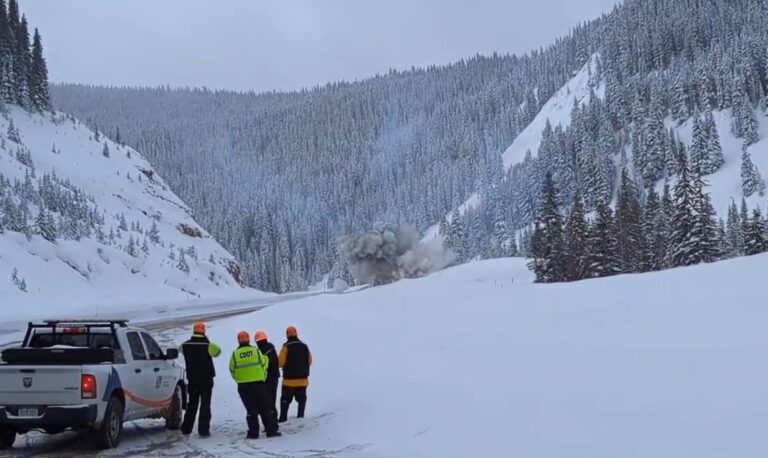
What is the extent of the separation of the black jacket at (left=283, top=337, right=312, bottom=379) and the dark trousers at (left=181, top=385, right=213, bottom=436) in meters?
1.54

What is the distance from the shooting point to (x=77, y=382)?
10.3m

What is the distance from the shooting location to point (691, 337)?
12.5 metres

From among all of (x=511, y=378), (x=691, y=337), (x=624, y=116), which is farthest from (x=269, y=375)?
(x=624, y=116)

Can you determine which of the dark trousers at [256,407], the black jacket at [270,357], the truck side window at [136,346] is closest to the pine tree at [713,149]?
the black jacket at [270,357]

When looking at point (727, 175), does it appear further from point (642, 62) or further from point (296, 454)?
point (296, 454)

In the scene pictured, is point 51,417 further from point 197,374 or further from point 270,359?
point 270,359

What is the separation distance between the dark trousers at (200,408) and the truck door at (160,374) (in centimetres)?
57

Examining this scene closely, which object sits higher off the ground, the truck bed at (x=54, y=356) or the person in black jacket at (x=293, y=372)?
the truck bed at (x=54, y=356)

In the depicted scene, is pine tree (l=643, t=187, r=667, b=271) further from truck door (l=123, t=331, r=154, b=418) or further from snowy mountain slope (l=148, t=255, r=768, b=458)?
truck door (l=123, t=331, r=154, b=418)

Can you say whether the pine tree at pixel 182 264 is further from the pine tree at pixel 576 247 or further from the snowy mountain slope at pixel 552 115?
the snowy mountain slope at pixel 552 115

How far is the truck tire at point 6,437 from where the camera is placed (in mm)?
10727

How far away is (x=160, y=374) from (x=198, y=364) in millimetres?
818

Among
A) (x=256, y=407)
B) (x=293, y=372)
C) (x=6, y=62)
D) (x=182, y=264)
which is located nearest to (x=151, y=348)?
(x=256, y=407)

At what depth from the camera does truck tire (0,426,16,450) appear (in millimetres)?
10727
